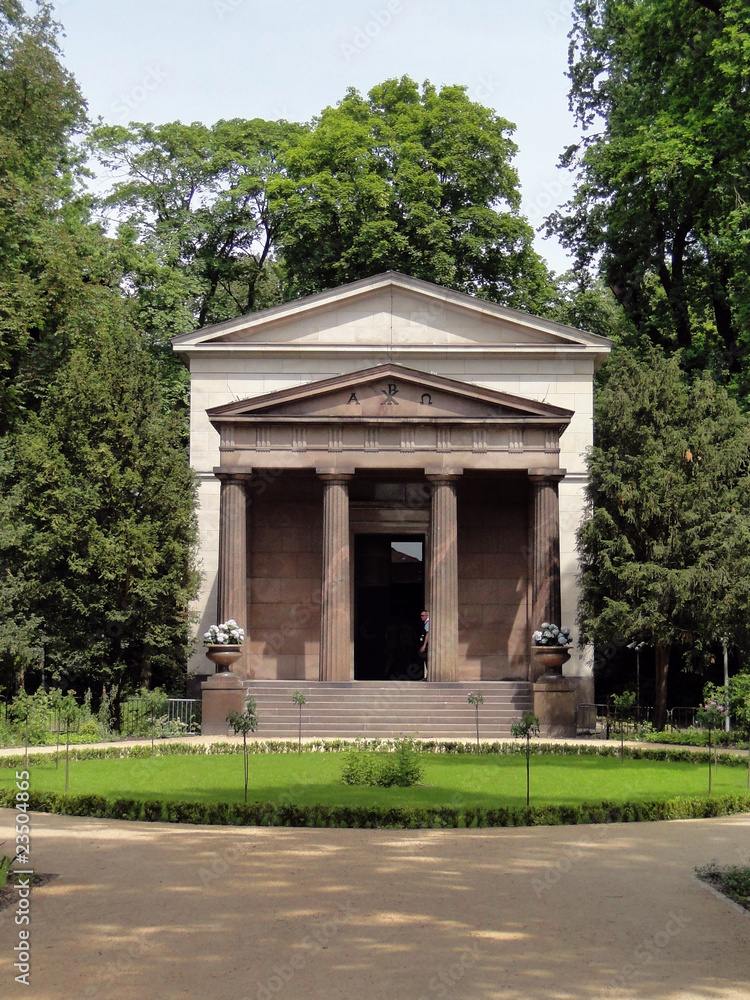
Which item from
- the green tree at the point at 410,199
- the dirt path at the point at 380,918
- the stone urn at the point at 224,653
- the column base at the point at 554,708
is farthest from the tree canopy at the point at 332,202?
the dirt path at the point at 380,918

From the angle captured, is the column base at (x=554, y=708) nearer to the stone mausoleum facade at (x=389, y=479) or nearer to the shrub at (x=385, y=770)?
the stone mausoleum facade at (x=389, y=479)

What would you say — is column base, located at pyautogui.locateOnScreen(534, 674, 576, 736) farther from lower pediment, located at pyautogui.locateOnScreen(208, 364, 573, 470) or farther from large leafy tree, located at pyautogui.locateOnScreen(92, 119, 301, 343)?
large leafy tree, located at pyautogui.locateOnScreen(92, 119, 301, 343)

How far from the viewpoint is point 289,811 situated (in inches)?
695

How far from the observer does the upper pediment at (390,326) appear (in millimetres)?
42469

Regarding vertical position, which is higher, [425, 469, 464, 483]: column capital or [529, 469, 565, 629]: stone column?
[425, 469, 464, 483]: column capital

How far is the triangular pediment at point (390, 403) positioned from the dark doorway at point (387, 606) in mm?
6271

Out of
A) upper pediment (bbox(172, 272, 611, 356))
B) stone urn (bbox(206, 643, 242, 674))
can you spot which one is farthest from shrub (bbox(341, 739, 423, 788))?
upper pediment (bbox(172, 272, 611, 356))

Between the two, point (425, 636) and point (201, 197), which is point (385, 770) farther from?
point (201, 197)

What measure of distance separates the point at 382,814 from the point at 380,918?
620 cm

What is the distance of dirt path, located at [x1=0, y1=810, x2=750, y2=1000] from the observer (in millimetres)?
9453

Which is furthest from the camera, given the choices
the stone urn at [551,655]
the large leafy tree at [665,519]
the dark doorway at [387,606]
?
the dark doorway at [387,606]

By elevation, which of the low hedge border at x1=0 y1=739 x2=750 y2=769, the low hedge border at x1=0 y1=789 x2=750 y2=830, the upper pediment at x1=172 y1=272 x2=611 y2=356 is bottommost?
the low hedge border at x1=0 y1=739 x2=750 y2=769

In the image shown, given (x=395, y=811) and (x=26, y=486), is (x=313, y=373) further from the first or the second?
(x=395, y=811)

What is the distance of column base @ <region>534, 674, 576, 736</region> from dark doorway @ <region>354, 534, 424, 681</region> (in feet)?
28.4
